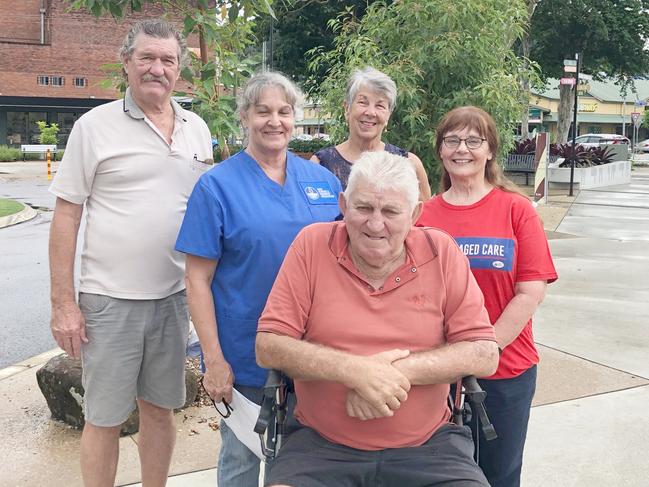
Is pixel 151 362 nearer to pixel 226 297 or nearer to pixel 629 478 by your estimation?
pixel 226 297

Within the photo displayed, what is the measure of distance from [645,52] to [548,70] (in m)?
3.77

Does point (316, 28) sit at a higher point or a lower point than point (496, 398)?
higher

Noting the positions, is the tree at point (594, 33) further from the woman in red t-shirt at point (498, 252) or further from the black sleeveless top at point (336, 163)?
the woman in red t-shirt at point (498, 252)

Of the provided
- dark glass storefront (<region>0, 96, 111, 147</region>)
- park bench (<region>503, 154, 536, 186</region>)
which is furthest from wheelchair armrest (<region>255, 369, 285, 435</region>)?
dark glass storefront (<region>0, 96, 111, 147</region>)

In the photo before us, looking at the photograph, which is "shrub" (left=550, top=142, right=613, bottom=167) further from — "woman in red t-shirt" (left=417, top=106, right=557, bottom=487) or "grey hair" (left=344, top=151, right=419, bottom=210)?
"grey hair" (left=344, top=151, right=419, bottom=210)

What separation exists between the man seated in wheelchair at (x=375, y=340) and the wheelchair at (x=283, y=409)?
0.20 feet

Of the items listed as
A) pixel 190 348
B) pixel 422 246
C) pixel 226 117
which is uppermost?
pixel 226 117

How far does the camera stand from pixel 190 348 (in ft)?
14.5

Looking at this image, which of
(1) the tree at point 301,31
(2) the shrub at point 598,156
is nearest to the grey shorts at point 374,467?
(1) the tree at point 301,31

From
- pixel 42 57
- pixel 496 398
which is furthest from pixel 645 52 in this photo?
pixel 42 57

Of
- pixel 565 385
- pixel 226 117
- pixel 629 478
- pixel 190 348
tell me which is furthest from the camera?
pixel 565 385

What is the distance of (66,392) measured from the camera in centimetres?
396

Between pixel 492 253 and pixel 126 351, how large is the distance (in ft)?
4.77

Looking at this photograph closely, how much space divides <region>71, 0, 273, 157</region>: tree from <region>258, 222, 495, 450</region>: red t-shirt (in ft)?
6.08
